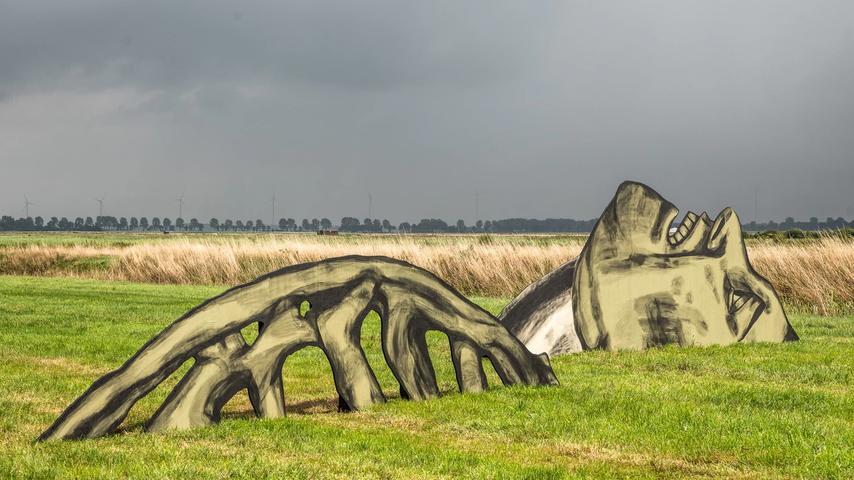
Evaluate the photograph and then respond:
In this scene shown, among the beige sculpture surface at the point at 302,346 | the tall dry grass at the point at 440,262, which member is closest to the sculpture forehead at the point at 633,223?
the beige sculpture surface at the point at 302,346

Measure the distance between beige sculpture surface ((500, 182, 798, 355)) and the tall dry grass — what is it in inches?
270

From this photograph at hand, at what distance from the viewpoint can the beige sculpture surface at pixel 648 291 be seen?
1048 centimetres

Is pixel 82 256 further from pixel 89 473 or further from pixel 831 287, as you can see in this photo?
pixel 89 473

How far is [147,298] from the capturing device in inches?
806

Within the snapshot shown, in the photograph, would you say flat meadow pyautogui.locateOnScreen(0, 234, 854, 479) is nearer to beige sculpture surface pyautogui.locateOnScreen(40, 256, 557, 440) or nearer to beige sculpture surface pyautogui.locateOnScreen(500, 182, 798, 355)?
beige sculpture surface pyautogui.locateOnScreen(40, 256, 557, 440)

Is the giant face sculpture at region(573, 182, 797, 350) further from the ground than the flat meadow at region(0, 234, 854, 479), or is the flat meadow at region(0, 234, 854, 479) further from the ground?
the giant face sculpture at region(573, 182, 797, 350)

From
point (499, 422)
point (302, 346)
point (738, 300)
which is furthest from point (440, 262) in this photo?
point (499, 422)

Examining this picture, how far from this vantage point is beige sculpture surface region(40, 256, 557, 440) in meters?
6.30

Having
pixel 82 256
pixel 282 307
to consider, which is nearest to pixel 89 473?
pixel 282 307

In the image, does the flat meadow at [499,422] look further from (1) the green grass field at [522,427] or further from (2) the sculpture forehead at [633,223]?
(2) the sculpture forehead at [633,223]

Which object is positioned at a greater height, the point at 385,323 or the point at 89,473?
the point at 385,323

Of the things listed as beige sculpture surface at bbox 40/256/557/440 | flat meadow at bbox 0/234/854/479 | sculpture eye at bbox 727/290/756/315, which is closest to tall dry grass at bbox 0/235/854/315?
flat meadow at bbox 0/234/854/479

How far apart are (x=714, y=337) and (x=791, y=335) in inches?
55.4

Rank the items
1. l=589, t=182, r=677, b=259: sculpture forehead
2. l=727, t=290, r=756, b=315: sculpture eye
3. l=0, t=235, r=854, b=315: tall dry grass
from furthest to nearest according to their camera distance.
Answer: l=0, t=235, r=854, b=315: tall dry grass, l=727, t=290, r=756, b=315: sculpture eye, l=589, t=182, r=677, b=259: sculpture forehead
